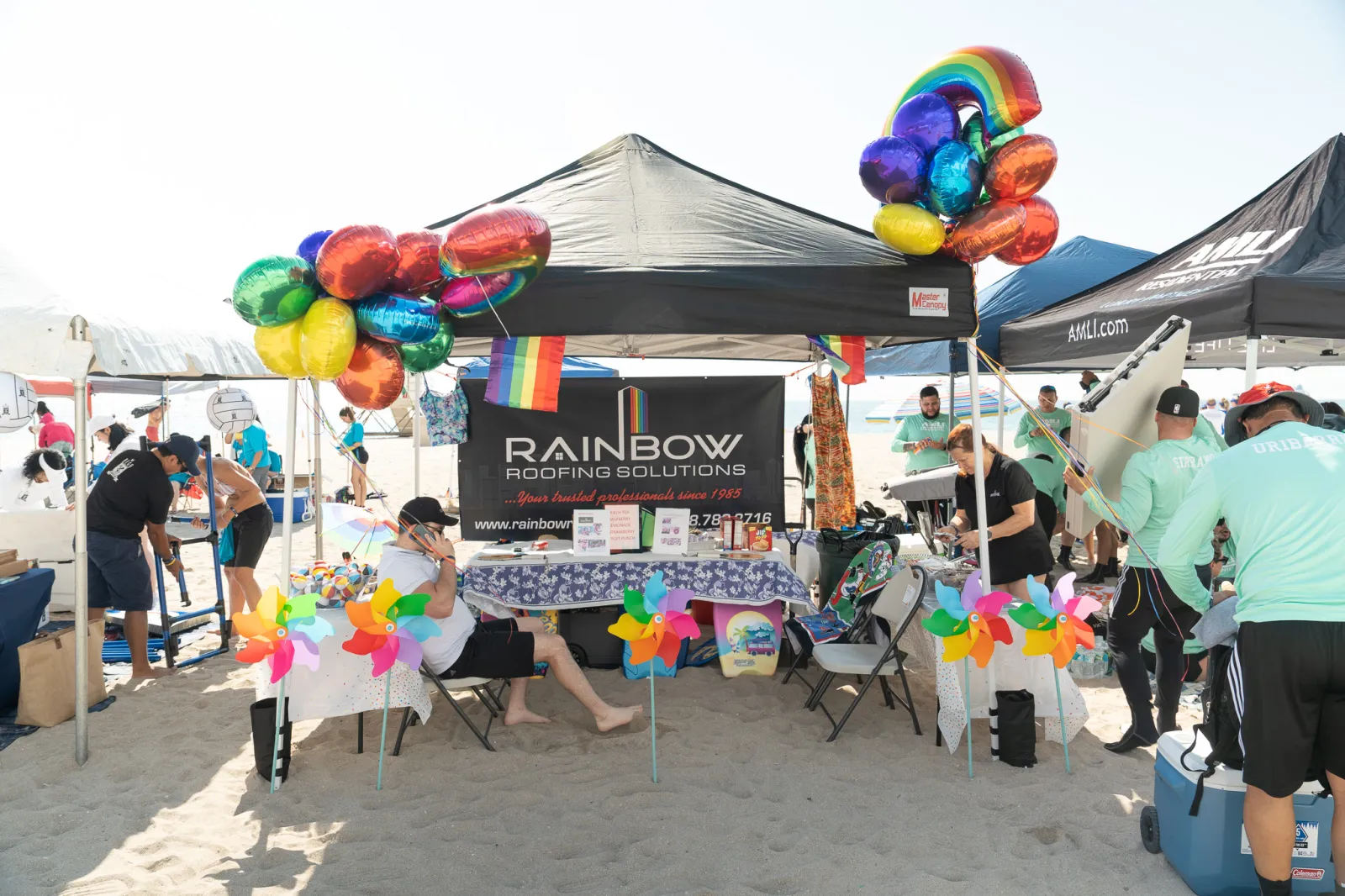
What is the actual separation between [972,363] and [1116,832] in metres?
1.89

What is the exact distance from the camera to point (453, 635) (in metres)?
3.52

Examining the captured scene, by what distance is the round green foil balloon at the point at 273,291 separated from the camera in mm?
2836

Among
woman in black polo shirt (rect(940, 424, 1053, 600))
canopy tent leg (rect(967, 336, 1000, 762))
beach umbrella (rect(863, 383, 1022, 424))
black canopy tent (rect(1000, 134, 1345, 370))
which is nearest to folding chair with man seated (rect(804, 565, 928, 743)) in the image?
canopy tent leg (rect(967, 336, 1000, 762))

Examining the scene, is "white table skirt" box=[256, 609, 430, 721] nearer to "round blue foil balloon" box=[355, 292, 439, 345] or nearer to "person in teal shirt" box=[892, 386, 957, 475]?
"round blue foil balloon" box=[355, 292, 439, 345]

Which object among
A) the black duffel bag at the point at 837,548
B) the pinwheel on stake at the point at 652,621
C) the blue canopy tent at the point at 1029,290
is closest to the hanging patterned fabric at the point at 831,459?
the black duffel bag at the point at 837,548

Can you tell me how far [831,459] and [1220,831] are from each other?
12.0ft

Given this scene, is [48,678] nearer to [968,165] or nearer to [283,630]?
[283,630]

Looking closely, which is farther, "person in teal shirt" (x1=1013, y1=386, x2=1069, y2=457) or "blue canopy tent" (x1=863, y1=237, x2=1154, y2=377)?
"blue canopy tent" (x1=863, y1=237, x2=1154, y2=377)

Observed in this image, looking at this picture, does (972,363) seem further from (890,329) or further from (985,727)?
(985,727)

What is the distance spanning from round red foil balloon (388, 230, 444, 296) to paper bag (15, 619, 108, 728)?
102 inches

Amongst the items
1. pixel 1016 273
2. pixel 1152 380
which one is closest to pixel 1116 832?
pixel 1152 380

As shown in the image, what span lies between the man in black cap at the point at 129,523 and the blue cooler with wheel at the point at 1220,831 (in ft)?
16.1

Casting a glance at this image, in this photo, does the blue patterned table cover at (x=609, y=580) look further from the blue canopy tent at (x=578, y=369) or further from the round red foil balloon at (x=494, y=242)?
the blue canopy tent at (x=578, y=369)

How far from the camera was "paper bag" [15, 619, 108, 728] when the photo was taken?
387cm
